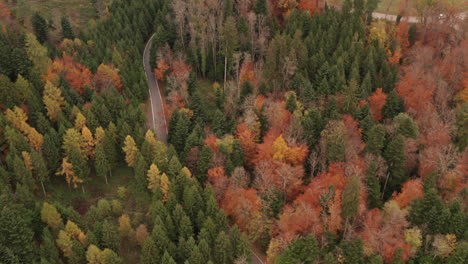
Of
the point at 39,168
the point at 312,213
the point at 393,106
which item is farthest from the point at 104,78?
the point at 393,106

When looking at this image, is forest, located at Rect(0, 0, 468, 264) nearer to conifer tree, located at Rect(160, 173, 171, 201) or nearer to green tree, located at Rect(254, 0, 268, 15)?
conifer tree, located at Rect(160, 173, 171, 201)

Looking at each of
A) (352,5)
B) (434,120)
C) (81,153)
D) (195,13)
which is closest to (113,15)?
(195,13)

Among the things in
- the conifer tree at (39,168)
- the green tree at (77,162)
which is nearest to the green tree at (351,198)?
the green tree at (77,162)

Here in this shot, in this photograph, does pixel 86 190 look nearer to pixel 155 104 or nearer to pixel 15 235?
pixel 15 235

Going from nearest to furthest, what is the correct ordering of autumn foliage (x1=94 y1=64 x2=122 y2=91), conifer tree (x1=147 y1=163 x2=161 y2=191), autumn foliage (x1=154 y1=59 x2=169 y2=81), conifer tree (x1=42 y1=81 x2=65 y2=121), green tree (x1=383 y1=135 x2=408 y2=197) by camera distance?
conifer tree (x1=147 y1=163 x2=161 y2=191), green tree (x1=383 y1=135 x2=408 y2=197), conifer tree (x1=42 y1=81 x2=65 y2=121), autumn foliage (x1=94 y1=64 x2=122 y2=91), autumn foliage (x1=154 y1=59 x2=169 y2=81)

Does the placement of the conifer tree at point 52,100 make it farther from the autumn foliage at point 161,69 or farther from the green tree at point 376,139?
the green tree at point 376,139

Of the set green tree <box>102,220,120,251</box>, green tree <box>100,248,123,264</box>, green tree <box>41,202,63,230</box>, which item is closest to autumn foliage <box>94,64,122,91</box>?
green tree <box>41,202,63,230</box>
